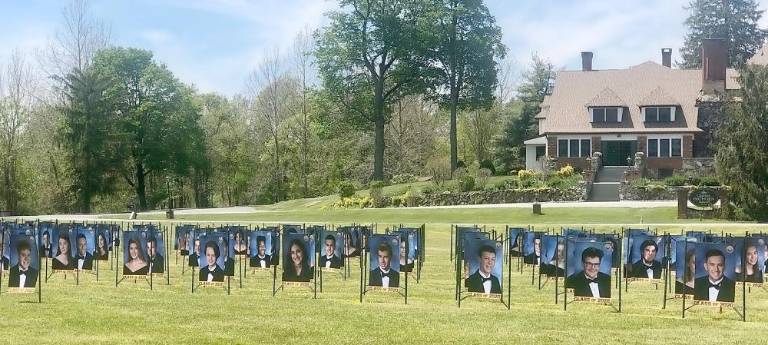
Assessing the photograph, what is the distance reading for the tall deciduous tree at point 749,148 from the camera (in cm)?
4134

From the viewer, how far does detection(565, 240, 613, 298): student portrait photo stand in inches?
539

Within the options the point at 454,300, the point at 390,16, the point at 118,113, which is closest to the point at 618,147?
the point at 390,16

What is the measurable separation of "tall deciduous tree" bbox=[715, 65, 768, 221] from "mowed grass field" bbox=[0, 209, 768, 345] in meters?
26.1

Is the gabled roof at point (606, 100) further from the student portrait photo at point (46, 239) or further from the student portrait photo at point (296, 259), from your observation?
the student portrait photo at point (296, 259)

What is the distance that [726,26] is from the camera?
85.9 m

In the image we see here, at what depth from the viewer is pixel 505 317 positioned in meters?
13.1

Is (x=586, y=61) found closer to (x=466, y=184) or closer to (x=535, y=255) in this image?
(x=466, y=184)

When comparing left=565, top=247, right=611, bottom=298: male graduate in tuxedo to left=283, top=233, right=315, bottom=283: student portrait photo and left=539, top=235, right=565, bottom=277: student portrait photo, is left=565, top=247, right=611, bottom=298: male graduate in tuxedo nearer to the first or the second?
left=539, top=235, right=565, bottom=277: student portrait photo

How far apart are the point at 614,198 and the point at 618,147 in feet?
38.2

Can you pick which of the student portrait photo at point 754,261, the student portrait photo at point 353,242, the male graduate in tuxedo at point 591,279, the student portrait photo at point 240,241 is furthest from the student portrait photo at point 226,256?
the student portrait photo at point 754,261

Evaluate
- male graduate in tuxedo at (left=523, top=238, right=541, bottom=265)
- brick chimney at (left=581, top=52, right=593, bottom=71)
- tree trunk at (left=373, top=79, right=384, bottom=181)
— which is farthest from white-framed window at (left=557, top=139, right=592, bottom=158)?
male graduate in tuxedo at (left=523, top=238, right=541, bottom=265)

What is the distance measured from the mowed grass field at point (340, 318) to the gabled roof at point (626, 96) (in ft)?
155

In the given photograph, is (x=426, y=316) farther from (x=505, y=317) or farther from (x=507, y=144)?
(x=507, y=144)

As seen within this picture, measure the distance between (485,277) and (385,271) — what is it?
183 centimetres
